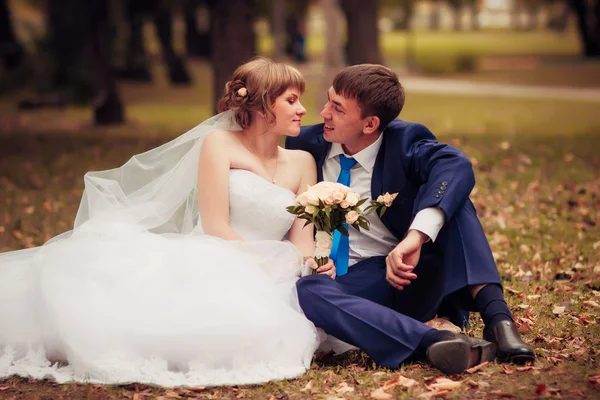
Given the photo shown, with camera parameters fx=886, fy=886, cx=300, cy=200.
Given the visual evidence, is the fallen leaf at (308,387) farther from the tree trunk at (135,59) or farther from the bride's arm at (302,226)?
the tree trunk at (135,59)

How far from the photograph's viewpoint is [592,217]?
362 inches

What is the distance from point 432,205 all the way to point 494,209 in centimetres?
496

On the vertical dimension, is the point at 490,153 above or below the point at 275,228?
below

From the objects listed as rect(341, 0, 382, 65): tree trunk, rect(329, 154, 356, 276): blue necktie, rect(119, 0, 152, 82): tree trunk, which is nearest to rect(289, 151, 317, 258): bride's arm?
rect(329, 154, 356, 276): blue necktie

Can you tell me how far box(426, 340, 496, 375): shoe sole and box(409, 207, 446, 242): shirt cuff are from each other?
0.64 meters

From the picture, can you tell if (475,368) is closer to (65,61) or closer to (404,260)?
(404,260)

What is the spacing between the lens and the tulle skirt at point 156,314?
15.4 feet

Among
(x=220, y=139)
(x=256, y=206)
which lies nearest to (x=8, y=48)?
(x=220, y=139)

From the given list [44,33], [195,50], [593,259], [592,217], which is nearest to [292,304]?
[593,259]

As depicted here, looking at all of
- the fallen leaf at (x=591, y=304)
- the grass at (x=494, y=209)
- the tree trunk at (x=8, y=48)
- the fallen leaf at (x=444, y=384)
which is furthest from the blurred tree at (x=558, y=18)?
the fallen leaf at (x=444, y=384)

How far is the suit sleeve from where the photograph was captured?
4938 mm

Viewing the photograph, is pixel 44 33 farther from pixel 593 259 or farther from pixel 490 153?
pixel 593 259

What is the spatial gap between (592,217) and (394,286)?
16.3 feet

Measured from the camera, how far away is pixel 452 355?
4.56m
